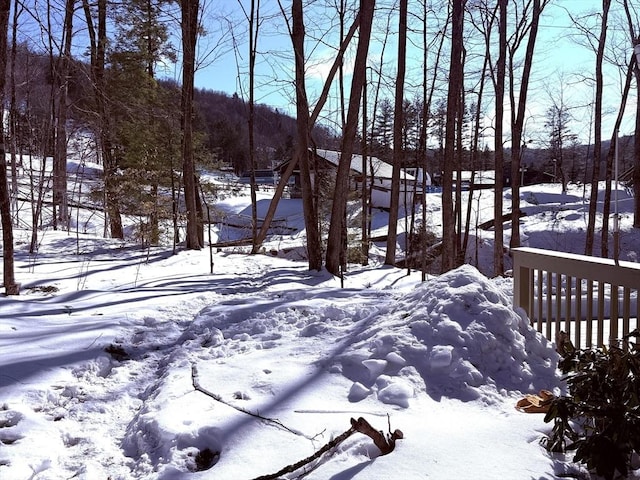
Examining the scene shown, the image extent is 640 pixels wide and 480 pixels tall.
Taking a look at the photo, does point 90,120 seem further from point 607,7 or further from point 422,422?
point 607,7

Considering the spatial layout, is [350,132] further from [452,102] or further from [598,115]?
[598,115]

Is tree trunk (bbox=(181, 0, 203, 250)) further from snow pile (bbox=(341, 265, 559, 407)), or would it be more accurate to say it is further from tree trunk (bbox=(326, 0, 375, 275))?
snow pile (bbox=(341, 265, 559, 407))

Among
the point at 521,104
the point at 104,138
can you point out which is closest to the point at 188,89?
the point at 104,138

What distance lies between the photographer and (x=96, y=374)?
130 inches

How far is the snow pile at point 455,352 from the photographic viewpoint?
281 centimetres

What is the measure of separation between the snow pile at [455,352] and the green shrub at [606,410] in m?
0.84

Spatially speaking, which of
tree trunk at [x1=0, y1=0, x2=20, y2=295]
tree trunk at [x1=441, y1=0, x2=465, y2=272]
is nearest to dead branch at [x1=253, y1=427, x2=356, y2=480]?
tree trunk at [x1=0, y1=0, x2=20, y2=295]

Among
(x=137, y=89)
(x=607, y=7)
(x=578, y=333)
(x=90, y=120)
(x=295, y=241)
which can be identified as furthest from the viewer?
(x=295, y=241)

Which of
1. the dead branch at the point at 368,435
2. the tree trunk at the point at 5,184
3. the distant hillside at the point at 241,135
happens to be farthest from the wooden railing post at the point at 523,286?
the distant hillside at the point at 241,135

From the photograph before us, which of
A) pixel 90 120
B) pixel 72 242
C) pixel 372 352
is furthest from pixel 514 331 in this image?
pixel 72 242

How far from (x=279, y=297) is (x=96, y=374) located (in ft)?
9.11

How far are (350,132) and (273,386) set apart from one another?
252 inches

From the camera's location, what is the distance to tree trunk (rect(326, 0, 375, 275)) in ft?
27.3

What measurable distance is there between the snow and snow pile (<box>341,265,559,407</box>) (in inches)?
0.4
